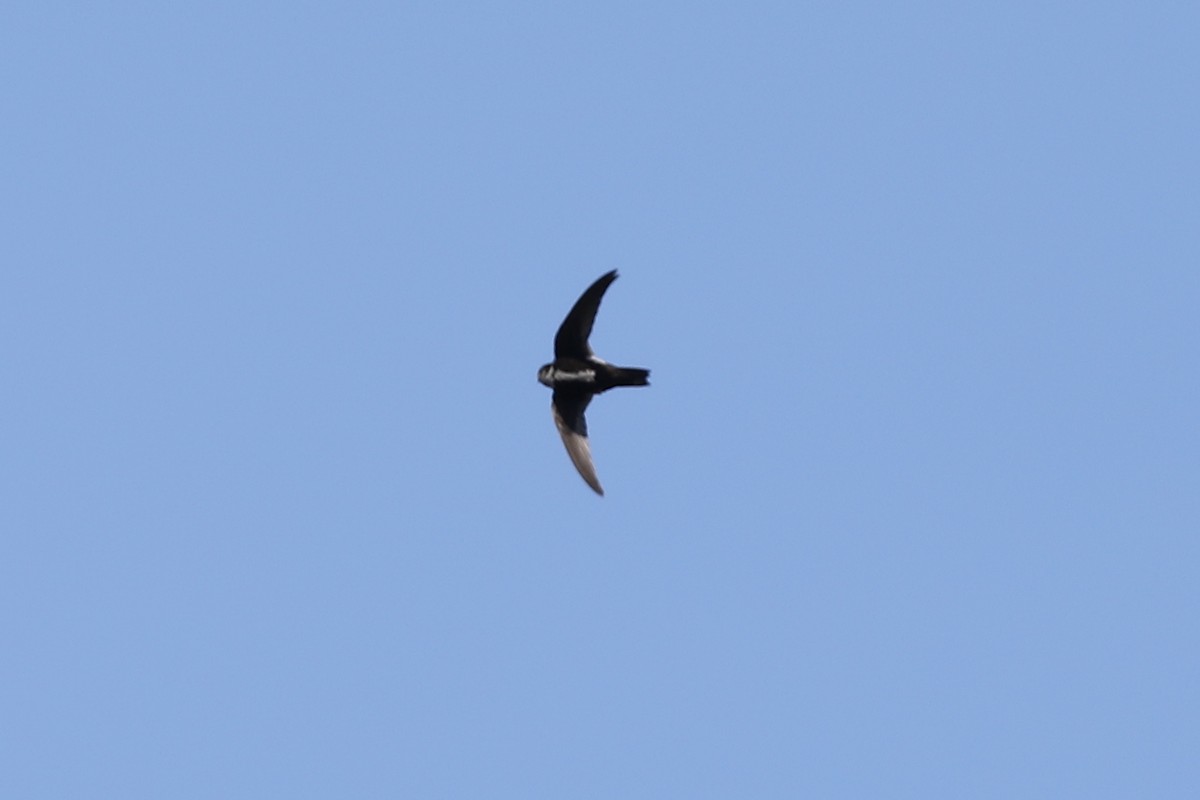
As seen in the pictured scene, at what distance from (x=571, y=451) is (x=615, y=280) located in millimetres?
2865

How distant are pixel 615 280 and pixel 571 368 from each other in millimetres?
1625

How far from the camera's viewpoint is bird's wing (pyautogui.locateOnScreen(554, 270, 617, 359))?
37500mm

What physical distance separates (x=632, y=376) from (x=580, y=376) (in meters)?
0.94

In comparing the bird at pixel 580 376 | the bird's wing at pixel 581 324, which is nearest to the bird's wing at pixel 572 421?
the bird at pixel 580 376

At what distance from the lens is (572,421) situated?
3919cm

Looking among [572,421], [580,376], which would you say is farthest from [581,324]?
[572,421]

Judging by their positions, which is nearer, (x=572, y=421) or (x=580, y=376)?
(x=580, y=376)

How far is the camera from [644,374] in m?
37.9

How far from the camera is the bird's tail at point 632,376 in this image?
3784 cm

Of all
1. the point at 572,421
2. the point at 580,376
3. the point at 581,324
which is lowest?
the point at 572,421

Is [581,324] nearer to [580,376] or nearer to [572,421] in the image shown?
[580,376]

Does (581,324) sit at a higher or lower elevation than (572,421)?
higher

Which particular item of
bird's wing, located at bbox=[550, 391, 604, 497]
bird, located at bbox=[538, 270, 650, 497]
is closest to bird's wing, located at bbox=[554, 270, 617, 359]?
bird, located at bbox=[538, 270, 650, 497]

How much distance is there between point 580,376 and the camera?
38.4 m
